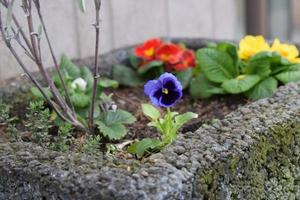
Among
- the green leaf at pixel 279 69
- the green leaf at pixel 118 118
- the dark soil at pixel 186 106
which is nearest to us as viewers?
the green leaf at pixel 118 118

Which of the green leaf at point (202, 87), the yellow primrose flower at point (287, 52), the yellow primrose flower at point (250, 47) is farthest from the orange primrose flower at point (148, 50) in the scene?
the yellow primrose flower at point (287, 52)

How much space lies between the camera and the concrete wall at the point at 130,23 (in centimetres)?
244

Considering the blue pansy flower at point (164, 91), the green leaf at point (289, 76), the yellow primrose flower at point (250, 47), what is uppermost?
the blue pansy flower at point (164, 91)

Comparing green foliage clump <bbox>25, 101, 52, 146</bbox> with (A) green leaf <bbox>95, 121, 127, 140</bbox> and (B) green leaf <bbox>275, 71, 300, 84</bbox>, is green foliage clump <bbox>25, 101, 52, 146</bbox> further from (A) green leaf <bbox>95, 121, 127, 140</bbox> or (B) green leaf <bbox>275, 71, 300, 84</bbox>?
(B) green leaf <bbox>275, 71, 300, 84</bbox>

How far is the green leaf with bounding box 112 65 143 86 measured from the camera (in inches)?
97.7

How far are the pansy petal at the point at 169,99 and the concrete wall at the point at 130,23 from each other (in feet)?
2.37

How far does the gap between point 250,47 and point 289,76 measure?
0.80ft

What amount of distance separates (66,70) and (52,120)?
13.8 inches

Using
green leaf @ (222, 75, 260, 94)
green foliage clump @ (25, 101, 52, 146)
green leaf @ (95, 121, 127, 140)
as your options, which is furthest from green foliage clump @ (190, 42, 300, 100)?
green foliage clump @ (25, 101, 52, 146)

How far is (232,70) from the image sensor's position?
2246mm

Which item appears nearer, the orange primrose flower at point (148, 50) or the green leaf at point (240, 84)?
the green leaf at point (240, 84)

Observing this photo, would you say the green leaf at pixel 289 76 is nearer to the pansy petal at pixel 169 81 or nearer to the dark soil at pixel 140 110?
the dark soil at pixel 140 110

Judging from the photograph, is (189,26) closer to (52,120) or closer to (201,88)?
(201,88)

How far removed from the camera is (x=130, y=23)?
2877mm
